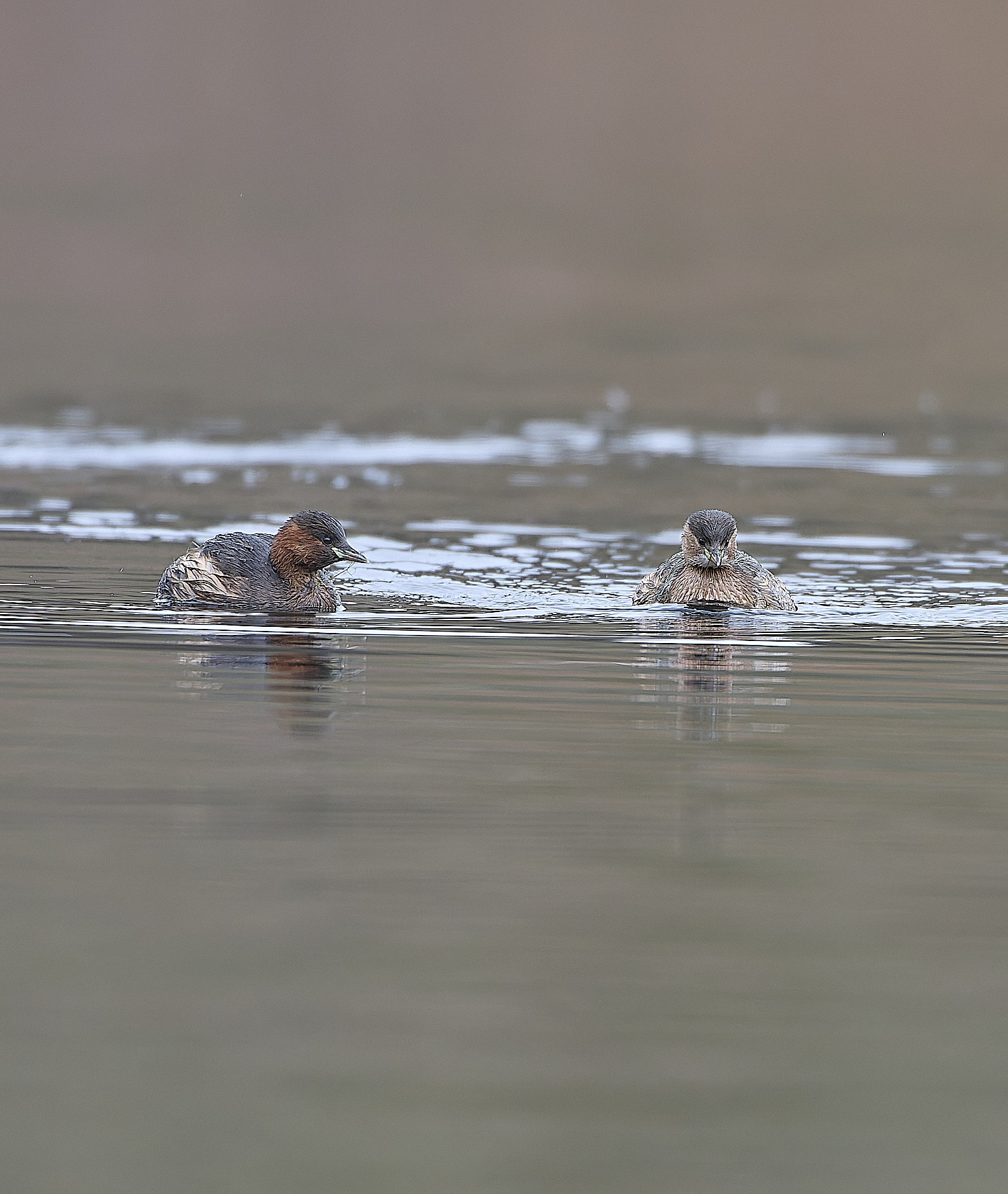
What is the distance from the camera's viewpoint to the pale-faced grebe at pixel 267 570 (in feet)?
39.8

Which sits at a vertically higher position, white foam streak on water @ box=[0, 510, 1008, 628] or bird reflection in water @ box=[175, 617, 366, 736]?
white foam streak on water @ box=[0, 510, 1008, 628]

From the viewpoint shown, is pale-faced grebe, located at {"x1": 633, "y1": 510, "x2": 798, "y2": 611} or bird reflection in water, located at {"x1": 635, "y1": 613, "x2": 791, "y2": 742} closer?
bird reflection in water, located at {"x1": 635, "y1": 613, "x2": 791, "y2": 742}

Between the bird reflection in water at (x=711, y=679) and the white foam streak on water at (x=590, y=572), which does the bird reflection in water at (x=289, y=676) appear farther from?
the white foam streak on water at (x=590, y=572)

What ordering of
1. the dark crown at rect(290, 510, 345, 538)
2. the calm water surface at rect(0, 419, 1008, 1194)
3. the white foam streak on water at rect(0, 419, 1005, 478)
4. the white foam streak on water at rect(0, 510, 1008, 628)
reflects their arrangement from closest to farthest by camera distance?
the calm water surface at rect(0, 419, 1008, 1194)
the white foam streak on water at rect(0, 510, 1008, 628)
the dark crown at rect(290, 510, 345, 538)
the white foam streak on water at rect(0, 419, 1005, 478)

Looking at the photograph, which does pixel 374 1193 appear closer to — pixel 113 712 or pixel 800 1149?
pixel 800 1149

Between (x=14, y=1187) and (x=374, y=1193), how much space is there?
65 centimetres

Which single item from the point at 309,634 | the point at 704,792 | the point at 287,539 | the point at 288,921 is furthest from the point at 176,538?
the point at 288,921

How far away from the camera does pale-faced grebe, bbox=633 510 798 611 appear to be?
12281 mm

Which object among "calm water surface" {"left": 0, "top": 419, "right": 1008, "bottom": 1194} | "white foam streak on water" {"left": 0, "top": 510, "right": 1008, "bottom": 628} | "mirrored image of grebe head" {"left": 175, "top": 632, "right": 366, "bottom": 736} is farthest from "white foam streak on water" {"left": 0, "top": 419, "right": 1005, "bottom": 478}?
"mirrored image of grebe head" {"left": 175, "top": 632, "right": 366, "bottom": 736}

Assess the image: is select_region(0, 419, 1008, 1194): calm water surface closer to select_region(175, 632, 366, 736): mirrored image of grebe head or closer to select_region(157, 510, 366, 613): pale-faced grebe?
select_region(175, 632, 366, 736): mirrored image of grebe head

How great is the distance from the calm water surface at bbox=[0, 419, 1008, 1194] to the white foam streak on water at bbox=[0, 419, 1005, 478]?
6822mm

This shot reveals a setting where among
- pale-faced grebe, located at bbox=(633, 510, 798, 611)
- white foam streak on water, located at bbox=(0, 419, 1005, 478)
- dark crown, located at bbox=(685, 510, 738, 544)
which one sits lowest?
pale-faced grebe, located at bbox=(633, 510, 798, 611)

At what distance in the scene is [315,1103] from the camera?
434 centimetres

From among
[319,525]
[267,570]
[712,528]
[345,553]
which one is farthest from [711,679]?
[267,570]
